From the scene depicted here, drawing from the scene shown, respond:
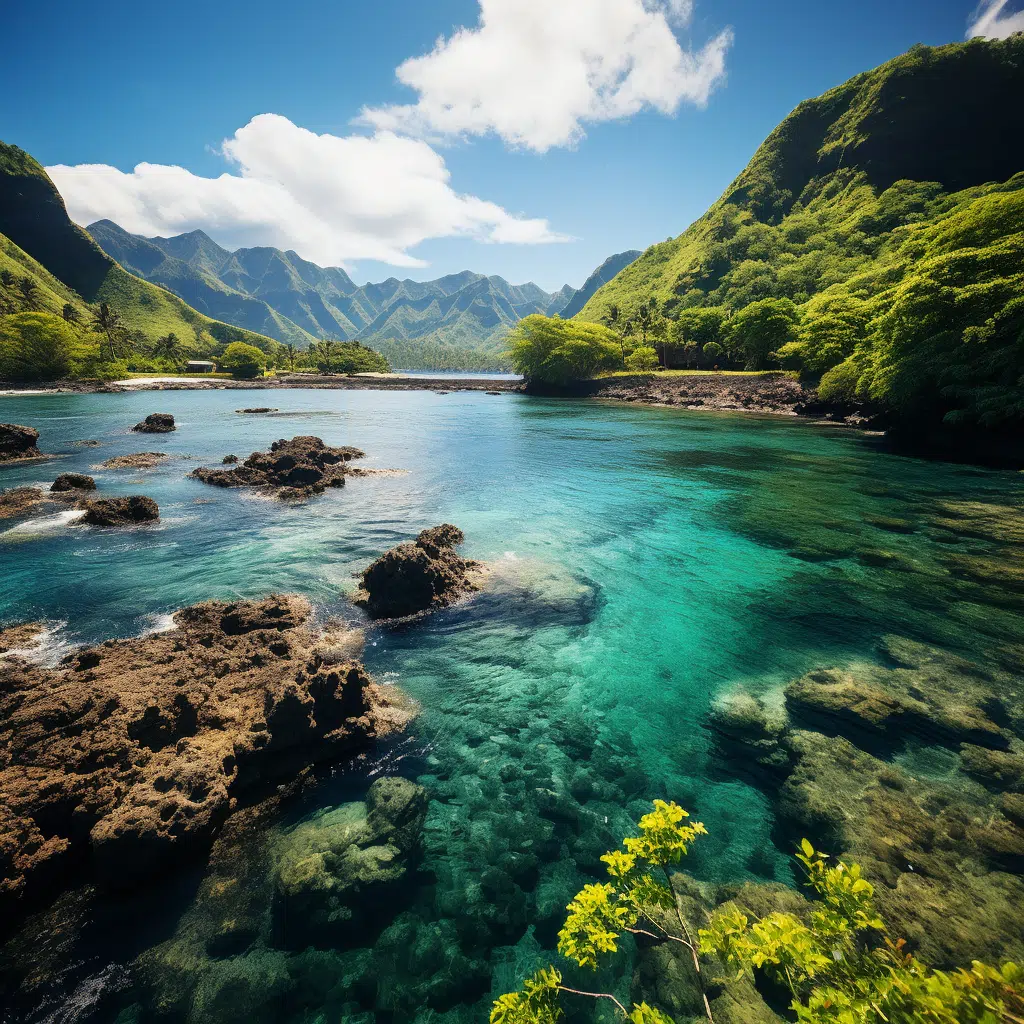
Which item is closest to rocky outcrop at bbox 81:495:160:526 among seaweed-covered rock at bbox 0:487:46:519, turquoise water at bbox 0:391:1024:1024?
turquoise water at bbox 0:391:1024:1024

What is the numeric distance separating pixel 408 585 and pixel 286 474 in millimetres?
20025

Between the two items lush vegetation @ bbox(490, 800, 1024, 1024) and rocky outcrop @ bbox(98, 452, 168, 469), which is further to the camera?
rocky outcrop @ bbox(98, 452, 168, 469)

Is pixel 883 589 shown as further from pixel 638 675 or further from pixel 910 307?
pixel 910 307

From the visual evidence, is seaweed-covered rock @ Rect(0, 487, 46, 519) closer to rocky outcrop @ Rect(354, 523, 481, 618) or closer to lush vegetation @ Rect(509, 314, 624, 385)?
rocky outcrop @ Rect(354, 523, 481, 618)

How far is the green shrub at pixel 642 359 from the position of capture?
118188 mm

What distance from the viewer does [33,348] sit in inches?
3917

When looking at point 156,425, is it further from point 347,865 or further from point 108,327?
point 108,327

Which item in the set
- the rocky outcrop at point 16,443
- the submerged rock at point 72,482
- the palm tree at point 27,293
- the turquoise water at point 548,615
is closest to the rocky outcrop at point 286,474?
the turquoise water at point 548,615

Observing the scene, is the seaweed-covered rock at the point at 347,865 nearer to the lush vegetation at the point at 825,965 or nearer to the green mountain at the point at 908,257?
the lush vegetation at the point at 825,965

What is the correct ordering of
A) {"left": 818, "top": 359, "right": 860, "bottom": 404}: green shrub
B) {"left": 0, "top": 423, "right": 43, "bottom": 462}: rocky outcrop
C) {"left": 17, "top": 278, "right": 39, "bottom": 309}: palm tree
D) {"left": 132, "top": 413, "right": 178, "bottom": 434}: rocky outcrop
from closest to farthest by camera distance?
{"left": 0, "top": 423, "right": 43, "bottom": 462}: rocky outcrop, {"left": 132, "top": 413, "right": 178, "bottom": 434}: rocky outcrop, {"left": 818, "top": 359, "right": 860, "bottom": 404}: green shrub, {"left": 17, "top": 278, "right": 39, "bottom": 309}: palm tree

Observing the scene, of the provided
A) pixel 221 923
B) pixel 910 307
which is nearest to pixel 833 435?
pixel 910 307

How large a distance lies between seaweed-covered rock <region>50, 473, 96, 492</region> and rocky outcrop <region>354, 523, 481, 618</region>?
2316 cm

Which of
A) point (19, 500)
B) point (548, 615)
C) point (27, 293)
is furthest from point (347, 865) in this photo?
point (27, 293)

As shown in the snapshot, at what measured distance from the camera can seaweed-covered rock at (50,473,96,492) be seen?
26.5 metres
